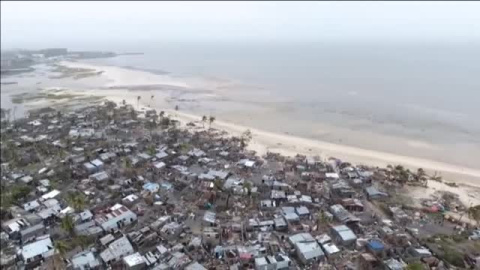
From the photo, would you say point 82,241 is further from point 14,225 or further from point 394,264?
point 394,264

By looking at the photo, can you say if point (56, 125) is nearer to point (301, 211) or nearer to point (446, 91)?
point (301, 211)

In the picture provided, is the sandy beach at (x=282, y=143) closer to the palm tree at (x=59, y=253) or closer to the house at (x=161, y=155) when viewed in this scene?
the house at (x=161, y=155)

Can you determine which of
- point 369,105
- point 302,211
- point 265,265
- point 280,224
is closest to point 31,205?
point 280,224

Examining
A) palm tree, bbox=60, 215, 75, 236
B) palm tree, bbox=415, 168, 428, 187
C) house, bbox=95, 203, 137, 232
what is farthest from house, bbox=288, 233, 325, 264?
palm tree, bbox=415, 168, 428, 187

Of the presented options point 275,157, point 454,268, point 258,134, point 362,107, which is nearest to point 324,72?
point 362,107

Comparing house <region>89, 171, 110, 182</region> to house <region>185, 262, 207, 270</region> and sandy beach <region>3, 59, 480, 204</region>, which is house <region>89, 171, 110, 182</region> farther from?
sandy beach <region>3, 59, 480, 204</region>

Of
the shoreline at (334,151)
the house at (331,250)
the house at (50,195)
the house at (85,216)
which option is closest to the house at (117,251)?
the house at (85,216)
